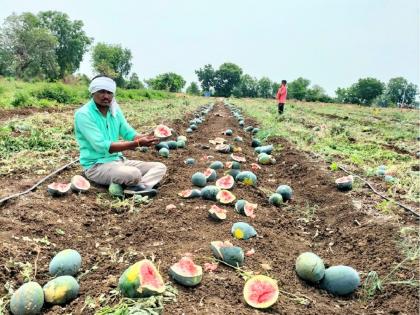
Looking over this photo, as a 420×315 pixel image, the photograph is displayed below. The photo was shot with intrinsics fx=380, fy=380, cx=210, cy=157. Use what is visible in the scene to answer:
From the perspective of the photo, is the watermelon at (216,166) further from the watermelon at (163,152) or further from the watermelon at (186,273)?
the watermelon at (186,273)

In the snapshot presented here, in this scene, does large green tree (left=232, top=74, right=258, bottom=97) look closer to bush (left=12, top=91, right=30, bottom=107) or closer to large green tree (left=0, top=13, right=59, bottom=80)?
large green tree (left=0, top=13, right=59, bottom=80)

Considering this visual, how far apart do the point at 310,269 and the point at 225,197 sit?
6.28 feet

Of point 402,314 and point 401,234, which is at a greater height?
point 401,234

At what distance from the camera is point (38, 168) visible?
623 cm

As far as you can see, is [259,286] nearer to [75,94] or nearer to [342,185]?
[342,185]

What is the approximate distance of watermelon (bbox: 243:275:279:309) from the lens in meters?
2.74

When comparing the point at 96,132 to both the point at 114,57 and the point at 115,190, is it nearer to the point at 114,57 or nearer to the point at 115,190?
the point at 115,190

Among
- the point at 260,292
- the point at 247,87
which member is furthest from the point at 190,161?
the point at 247,87

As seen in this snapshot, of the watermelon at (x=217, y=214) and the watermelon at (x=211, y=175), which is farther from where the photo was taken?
the watermelon at (x=211, y=175)

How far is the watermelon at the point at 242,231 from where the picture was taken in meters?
3.94

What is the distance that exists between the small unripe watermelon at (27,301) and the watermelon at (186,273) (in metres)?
0.95

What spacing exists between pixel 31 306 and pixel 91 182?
10.3 ft

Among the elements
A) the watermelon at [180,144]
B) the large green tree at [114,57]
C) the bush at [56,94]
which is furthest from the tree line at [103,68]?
the watermelon at [180,144]

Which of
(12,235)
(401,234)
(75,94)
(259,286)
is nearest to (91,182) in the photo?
(12,235)
